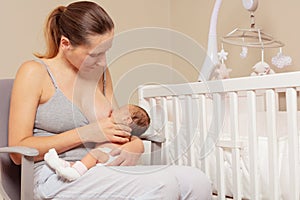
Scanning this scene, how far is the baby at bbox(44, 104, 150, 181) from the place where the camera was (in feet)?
3.84

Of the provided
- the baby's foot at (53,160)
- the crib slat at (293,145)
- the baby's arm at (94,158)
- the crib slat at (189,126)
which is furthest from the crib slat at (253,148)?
the baby's foot at (53,160)

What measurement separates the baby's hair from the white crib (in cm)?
10

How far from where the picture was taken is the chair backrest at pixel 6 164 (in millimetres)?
1351

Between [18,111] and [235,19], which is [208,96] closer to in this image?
[18,111]

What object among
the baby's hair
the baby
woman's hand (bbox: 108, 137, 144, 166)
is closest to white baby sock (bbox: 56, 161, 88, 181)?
the baby

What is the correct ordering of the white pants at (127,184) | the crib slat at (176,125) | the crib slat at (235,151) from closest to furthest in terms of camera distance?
the white pants at (127,184), the crib slat at (235,151), the crib slat at (176,125)

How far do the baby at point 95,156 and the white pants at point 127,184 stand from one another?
3cm

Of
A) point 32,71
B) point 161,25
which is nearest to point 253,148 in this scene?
point 32,71

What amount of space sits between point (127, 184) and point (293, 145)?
1.42 feet

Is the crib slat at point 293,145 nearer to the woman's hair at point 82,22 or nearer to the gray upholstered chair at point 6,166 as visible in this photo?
the woman's hair at point 82,22

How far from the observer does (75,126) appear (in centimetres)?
136

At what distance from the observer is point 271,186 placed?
127 centimetres

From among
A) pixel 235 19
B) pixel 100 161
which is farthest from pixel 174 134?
pixel 235 19

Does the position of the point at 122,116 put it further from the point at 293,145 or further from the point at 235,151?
the point at 293,145
